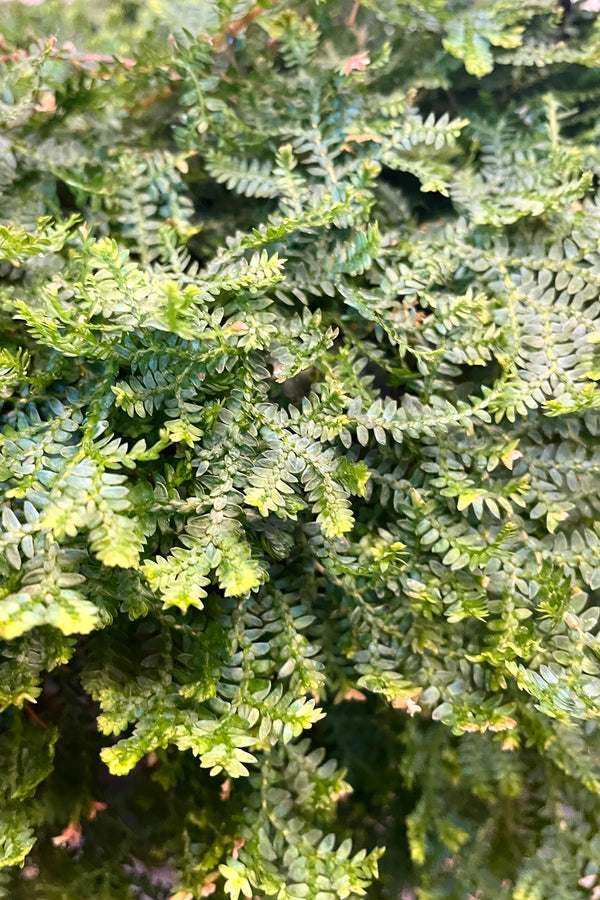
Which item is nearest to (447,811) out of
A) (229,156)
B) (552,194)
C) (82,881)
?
(82,881)

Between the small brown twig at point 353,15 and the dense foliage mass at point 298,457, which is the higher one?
the small brown twig at point 353,15

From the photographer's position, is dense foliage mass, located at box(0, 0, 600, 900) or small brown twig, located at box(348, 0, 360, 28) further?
small brown twig, located at box(348, 0, 360, 28)

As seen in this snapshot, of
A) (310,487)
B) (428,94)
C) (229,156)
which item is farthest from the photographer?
(428,94)

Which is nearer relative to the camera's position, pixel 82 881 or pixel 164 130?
pixel 82 881

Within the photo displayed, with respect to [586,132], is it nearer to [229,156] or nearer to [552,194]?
[552,194]

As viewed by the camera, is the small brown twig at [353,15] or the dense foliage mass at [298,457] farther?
the small brown twig at [353,15]

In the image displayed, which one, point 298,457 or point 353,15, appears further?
point 353,15

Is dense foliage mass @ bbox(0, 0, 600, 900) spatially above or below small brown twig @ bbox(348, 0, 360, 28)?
below

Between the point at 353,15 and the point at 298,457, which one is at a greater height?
the point at 353,15
